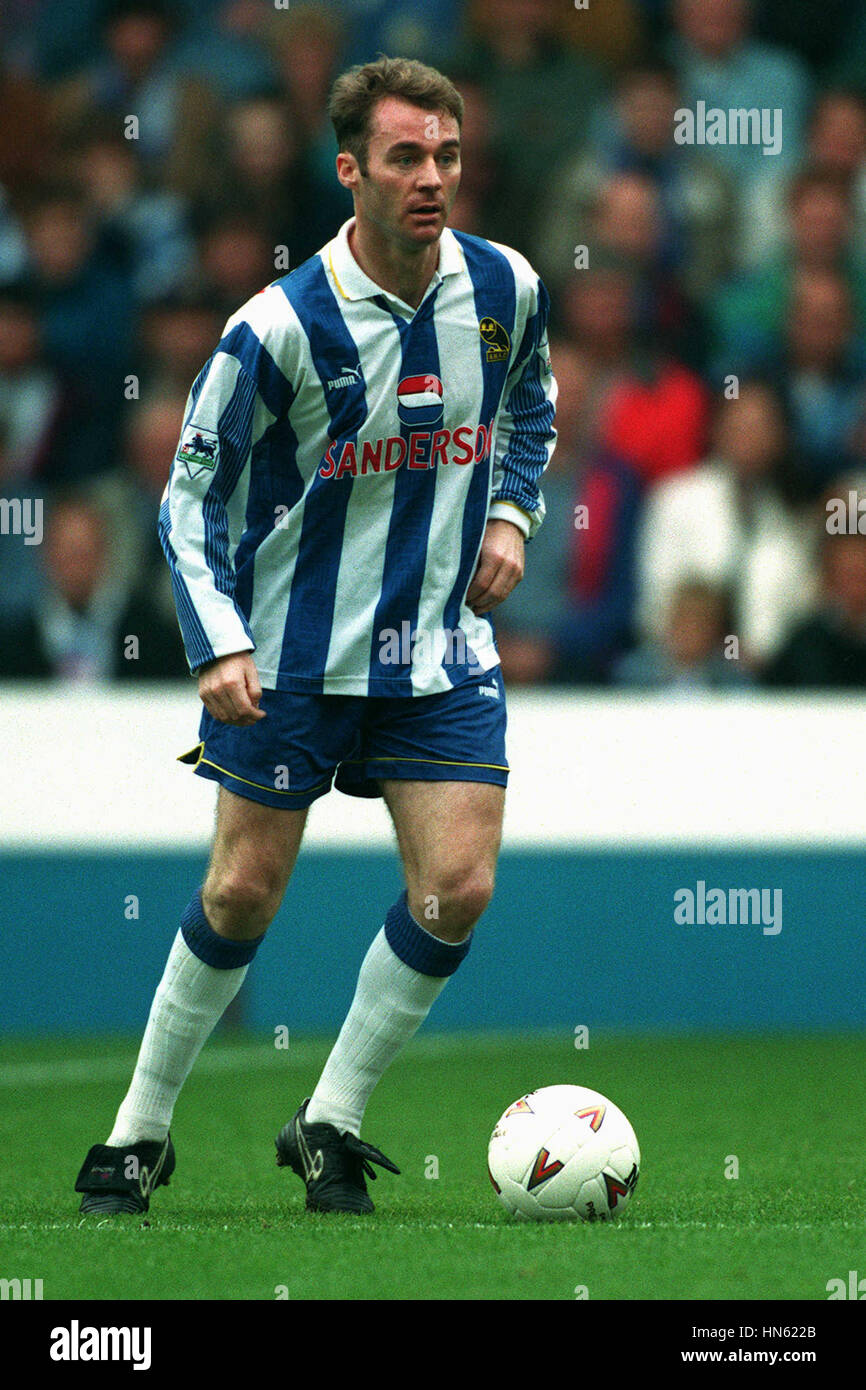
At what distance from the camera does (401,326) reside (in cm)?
439

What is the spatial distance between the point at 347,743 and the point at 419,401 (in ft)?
2.29

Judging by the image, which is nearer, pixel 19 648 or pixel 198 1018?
pixel 198 1018

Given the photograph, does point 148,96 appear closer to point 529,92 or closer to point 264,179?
point 264,179

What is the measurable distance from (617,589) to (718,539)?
453mm

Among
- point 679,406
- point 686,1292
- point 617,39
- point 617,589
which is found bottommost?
point 686,1292

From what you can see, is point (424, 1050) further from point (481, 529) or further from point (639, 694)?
point (481, 529)

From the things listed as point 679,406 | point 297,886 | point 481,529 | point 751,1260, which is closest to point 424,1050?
point 297,886

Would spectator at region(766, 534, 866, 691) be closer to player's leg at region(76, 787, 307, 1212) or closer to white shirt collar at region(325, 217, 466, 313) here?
white shirt collar at region(325, 217, 466, 313)

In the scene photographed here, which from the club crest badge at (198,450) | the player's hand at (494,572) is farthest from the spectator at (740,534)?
the club crest badge at (198,450)

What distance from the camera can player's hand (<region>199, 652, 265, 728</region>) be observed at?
411 cm

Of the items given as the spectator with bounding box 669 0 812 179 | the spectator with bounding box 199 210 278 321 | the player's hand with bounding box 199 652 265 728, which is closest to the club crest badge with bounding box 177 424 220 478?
the player's hand with bounding box 199 652 265 728

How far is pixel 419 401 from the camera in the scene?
439 cm

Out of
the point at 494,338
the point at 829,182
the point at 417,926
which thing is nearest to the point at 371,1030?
the point at 417,926

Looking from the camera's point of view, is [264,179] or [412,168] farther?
[264,179]
